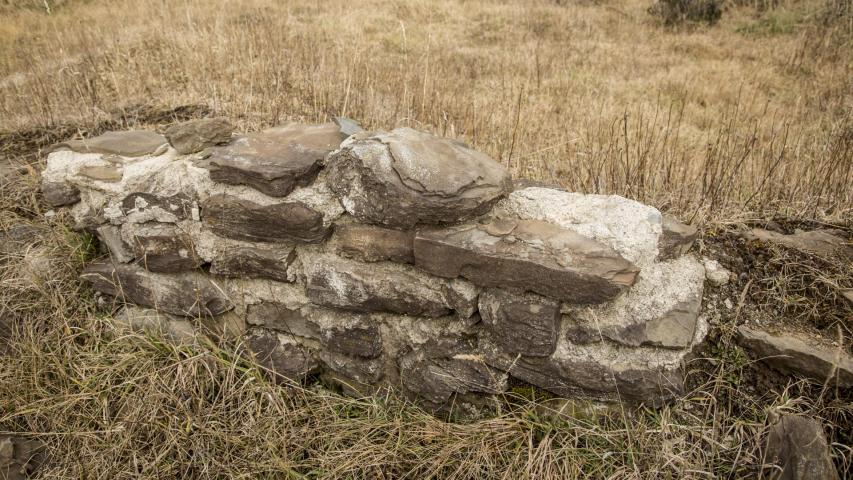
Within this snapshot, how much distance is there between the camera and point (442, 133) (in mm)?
3875

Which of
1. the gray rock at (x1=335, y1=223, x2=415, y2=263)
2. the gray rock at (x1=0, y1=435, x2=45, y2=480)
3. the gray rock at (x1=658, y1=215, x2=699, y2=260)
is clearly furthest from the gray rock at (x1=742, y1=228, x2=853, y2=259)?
the gray rock at (x1=0, y1=435, x2=45, y2=480)

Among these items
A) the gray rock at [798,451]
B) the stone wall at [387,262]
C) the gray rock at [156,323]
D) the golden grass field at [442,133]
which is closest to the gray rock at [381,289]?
the stone wall at [387,262]

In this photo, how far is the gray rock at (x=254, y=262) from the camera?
229 cm

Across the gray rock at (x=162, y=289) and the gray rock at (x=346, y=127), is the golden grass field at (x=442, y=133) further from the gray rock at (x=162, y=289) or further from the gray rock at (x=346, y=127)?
the gray rock at (x=346, y=127)

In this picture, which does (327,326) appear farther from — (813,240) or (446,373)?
(813,240)

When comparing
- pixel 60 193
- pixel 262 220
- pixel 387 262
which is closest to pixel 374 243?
pixel 387 262

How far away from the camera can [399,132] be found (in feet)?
7.36

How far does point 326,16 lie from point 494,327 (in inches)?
247

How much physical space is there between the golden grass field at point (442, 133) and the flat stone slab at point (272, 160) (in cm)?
79

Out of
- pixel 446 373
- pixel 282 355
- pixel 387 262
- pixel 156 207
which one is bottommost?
pixel 282 355

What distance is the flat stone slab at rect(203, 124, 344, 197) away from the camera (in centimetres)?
223

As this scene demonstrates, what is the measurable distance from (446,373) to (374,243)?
0.60 meters

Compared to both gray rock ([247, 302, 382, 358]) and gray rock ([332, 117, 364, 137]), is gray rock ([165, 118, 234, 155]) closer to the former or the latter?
gray rock ([332, 117, 364, 137])

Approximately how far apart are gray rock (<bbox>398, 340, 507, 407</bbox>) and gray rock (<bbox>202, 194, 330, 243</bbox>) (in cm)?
65
